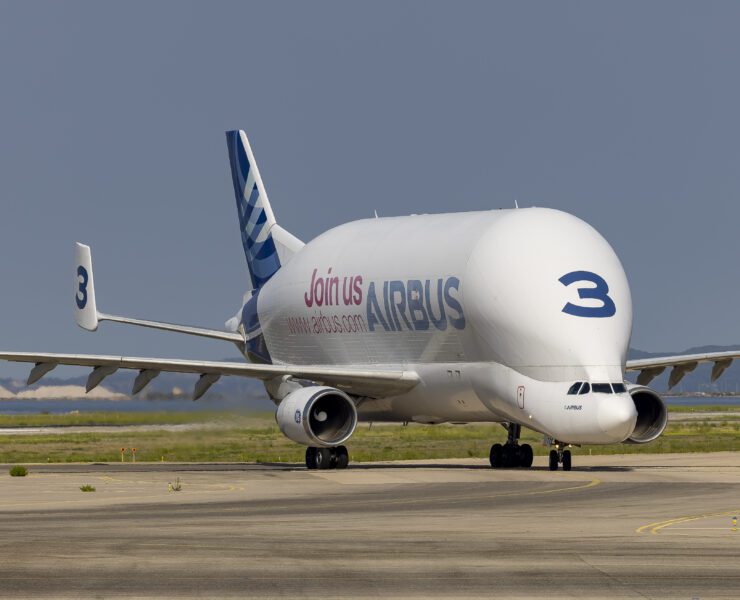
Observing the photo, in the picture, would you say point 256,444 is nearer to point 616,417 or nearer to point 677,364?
point 677,364

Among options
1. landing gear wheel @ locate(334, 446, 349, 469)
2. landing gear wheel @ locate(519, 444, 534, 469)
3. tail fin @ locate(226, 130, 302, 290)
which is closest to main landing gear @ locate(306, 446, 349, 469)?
landing gear wheel @ locate(334, 446, 349, 469)

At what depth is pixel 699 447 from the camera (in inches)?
2306

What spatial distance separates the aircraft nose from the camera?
3862cm

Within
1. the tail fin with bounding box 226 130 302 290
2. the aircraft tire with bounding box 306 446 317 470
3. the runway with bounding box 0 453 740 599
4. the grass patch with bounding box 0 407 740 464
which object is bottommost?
the grass patch with bounding box 0 407 740 464

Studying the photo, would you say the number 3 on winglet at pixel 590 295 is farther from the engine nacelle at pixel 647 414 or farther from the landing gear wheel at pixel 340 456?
the landing gear wheel at pixel 340 456

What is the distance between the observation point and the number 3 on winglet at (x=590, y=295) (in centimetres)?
4088

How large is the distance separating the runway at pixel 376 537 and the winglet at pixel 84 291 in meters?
12.8

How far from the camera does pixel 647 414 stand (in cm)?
4375

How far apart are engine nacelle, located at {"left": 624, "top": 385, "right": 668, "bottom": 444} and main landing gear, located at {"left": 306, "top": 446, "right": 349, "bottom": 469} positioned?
7.74 m

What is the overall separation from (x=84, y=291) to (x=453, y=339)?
14.2 metres

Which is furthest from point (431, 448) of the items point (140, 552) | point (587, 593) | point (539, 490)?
point (587, 593)

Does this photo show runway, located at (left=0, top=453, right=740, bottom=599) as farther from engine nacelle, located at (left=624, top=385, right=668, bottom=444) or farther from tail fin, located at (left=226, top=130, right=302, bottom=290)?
tail fin, located at (left=226, top=130, right=302, bottom=290)

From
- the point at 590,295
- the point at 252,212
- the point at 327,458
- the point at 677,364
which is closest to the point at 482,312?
the point at 590,295

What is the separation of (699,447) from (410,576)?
136ft
